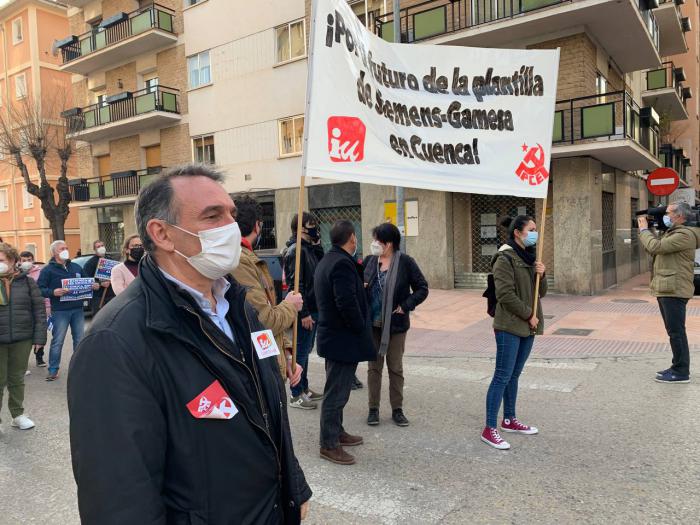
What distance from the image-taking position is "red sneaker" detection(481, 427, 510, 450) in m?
4.30

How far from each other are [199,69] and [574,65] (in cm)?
1463

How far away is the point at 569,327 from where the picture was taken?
962 centimetres

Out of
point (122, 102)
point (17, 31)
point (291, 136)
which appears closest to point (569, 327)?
point (291, 136)

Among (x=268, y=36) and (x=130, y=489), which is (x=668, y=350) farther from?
(x=268, y=36)

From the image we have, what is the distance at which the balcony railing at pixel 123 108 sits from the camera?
21.8m

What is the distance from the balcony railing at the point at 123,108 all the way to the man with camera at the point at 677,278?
20.2 metres

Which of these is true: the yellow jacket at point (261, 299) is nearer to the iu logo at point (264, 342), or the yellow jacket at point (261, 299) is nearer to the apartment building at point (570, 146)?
the iu logo at point (264, 342)

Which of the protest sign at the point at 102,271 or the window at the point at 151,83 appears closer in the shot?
the protest sign at the point at 102,271

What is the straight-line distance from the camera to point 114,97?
931 inches

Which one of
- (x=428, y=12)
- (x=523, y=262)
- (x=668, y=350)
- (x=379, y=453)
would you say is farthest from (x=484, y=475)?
(x=428, y=12)

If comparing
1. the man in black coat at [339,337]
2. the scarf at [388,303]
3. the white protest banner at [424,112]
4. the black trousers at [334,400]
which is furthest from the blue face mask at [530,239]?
the black trousers at [334,400]

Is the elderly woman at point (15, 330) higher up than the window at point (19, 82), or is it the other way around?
the window at point (19, 82)

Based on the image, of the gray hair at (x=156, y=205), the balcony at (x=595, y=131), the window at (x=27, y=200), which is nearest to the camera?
the gray hair at (x=156, y=205)

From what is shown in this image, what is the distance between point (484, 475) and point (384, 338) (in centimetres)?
149
